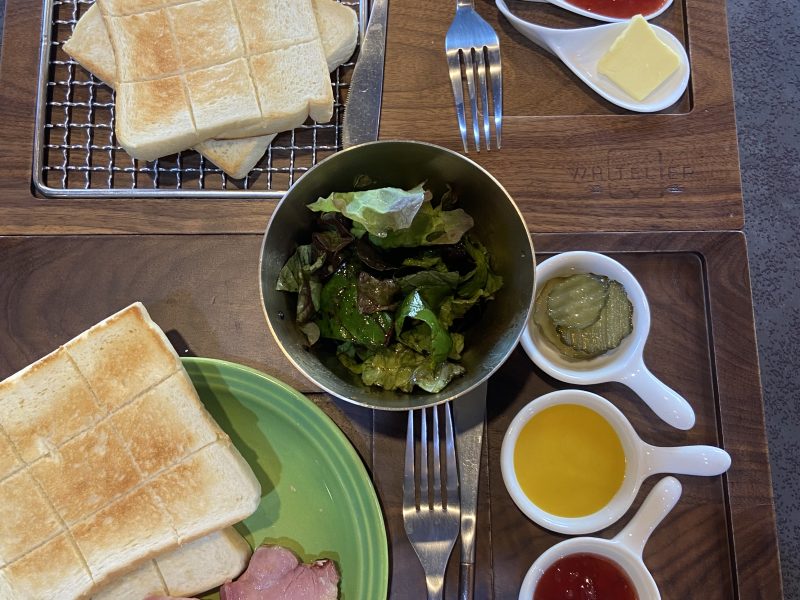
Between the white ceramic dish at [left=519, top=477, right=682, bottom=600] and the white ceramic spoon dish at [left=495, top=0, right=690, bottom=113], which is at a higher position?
the white ceramic spoon dish at [left=495, top=0, right=690, bottom=113]

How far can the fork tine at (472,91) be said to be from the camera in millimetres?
1604

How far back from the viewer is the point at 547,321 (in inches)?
57.4

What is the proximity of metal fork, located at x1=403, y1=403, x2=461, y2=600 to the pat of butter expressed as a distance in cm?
90

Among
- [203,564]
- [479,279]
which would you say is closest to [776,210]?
[479,279]

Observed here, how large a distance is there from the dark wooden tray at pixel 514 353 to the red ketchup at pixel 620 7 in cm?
58

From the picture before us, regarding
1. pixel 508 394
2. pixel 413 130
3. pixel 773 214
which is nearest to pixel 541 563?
pixel 508 394

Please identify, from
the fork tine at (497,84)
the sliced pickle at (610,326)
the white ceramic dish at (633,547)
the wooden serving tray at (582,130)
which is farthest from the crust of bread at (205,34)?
the white ceramic dish at (633,547)

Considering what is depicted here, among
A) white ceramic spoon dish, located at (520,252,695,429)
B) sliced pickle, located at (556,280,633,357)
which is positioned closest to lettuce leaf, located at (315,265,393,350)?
white ceramic spoon dish, located at (520,252,695,429)

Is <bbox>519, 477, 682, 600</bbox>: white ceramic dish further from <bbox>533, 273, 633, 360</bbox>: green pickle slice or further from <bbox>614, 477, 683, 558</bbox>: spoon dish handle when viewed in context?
<bbox>533, 273, 633, 360</bbox>: green pickle slice

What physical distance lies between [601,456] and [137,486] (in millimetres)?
1022

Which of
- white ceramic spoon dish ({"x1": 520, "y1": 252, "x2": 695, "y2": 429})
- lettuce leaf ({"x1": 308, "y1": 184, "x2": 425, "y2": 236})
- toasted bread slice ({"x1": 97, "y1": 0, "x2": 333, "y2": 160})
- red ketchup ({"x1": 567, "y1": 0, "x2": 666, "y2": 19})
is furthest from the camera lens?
red ketchup ({"x1": 567, "y1": 0, "x2": 666, "y2": 19})

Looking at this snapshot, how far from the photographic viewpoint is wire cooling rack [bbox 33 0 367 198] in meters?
1.60

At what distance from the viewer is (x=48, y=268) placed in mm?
1565

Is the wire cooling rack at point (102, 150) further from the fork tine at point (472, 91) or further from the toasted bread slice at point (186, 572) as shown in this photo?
the toasted bread slice at point (186, 572)
